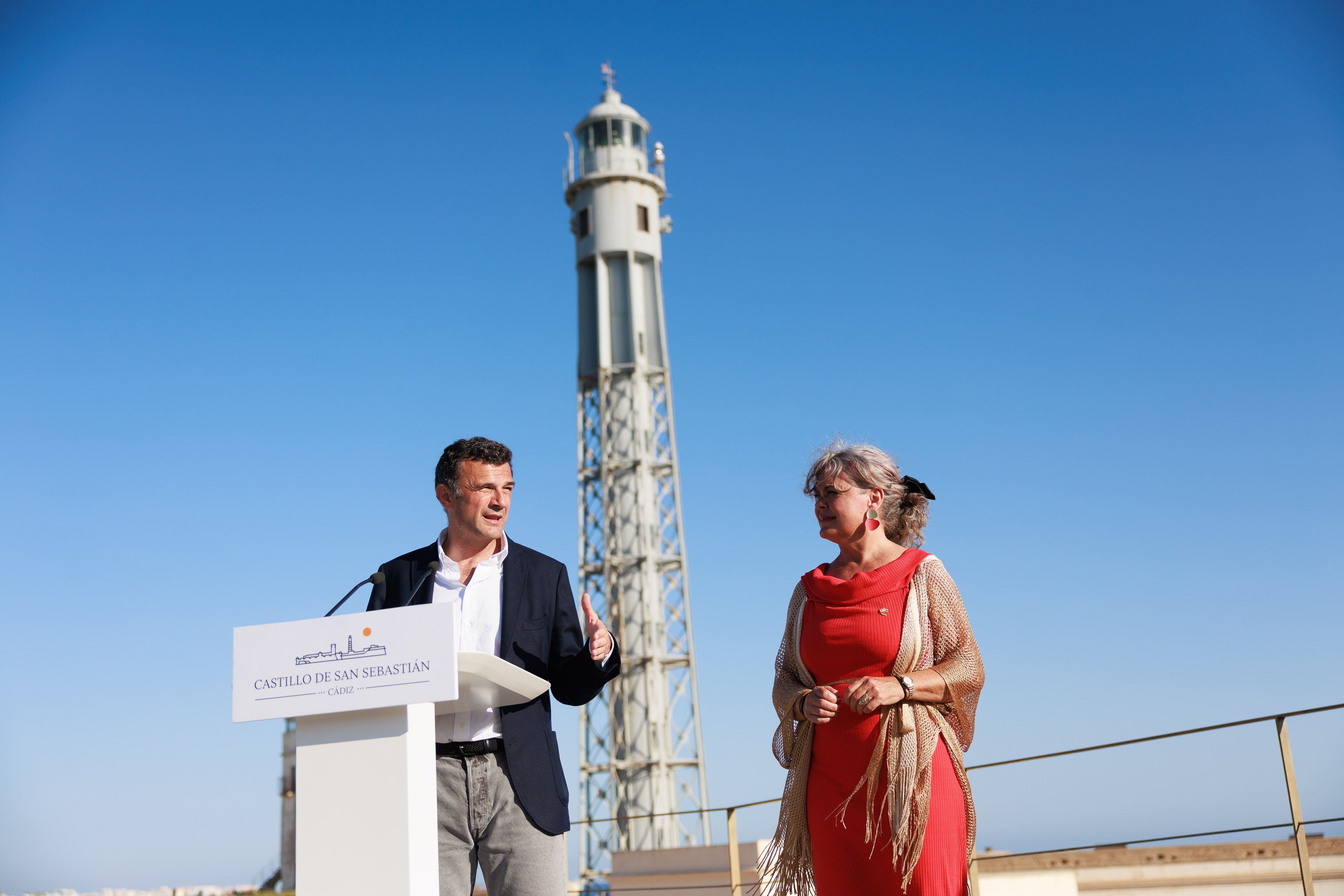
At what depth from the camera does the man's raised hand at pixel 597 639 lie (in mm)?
3252

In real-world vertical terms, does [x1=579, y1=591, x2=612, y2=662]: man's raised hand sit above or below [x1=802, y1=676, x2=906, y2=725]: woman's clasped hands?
above

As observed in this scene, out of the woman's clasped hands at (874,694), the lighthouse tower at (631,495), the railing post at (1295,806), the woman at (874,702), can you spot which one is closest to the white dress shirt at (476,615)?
the woman at (874,702)

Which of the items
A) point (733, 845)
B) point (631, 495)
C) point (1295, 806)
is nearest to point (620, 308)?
point (631, 495)

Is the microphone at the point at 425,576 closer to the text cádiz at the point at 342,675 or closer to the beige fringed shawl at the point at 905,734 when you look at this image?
the text cádiz at the point at 342,675

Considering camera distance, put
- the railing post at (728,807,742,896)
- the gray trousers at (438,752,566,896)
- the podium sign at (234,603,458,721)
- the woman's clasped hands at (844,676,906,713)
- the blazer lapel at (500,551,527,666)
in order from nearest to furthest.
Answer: the podium sign at (234,603,458,721)
the woman's clasped hands at (844,676,906,713)
the gray trousers at (438,752,566,896)
the blazer lapel at (500,551,527,666)
the railing post at (728,807,742,896)

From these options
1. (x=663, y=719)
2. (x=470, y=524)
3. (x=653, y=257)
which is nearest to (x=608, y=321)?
(x=653, y=257)

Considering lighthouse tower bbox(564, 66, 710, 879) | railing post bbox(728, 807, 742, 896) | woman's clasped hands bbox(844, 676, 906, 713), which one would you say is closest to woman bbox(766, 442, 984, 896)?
woman's clasped hands bbox(844, 676, 906, 713)

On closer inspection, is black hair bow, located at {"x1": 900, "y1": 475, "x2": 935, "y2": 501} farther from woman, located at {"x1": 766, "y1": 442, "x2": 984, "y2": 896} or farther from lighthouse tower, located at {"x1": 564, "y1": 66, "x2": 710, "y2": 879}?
lighthouse tower, located at {"x1": 564, "y1": 66, "x2": 710, "y2": 879}

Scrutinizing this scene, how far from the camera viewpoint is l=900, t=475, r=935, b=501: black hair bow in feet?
11.2

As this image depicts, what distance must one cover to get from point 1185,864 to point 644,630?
463 inches

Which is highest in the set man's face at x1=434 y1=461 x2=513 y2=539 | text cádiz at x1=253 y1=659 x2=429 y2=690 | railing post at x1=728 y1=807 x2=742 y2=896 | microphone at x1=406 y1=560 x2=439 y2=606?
man's face at x1=434 y1=461 x2=513 y2=539

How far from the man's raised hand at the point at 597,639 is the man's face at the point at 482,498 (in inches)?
14.1

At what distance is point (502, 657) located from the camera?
10.8ft

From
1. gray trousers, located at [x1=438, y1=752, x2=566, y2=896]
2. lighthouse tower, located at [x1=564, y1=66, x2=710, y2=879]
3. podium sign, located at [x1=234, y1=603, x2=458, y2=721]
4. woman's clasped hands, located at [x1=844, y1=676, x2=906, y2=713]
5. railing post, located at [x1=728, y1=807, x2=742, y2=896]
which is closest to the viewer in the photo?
podium sign, located at [x1=234, y1=603, x2=458, y2=721]
